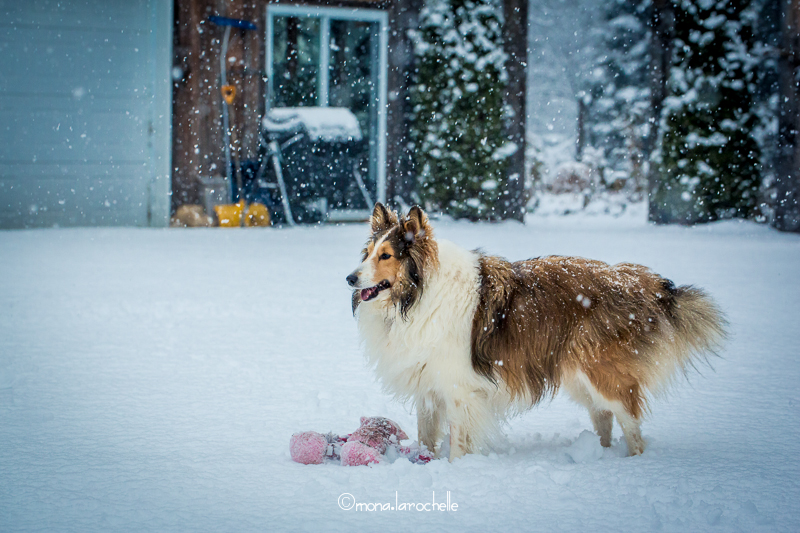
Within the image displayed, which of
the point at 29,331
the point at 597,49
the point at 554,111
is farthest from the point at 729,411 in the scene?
the point at 554,111

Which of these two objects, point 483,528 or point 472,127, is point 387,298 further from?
point 472,127

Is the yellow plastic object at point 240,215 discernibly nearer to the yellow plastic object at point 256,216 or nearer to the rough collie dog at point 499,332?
the yellow plastic object at point 256,216

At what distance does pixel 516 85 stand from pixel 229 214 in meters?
5.21

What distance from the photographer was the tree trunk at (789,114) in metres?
10.8

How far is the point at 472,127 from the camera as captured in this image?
11531mm

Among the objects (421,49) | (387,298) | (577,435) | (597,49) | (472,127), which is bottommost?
(577,435)

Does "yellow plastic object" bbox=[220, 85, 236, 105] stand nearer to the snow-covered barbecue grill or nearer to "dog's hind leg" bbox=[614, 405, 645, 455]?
the snow-covered barbecue grill

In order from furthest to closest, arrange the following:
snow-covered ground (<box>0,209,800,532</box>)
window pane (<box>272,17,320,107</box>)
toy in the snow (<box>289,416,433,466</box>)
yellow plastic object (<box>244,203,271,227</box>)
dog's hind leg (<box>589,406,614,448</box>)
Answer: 1. window pane (<box>272,17,320,107</box>)
2. yellow plastic object (<box>244,203,271,227</box>)
3. dog's hind leg (<box>589,406,614,448</box>)
4. toy in the snow (<box>289,416,433,466</box>)
5. snow-covered ground (<box>0,209,800,532</box>)

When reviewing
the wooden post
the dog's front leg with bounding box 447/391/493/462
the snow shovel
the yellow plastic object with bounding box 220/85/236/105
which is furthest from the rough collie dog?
the wooden post

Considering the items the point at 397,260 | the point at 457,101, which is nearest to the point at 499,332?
the point at 397,260

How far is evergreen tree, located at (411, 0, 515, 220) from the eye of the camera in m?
11.5

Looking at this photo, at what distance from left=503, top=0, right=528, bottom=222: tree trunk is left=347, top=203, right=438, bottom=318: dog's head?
9.08 metres

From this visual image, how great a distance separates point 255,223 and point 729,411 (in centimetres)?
844

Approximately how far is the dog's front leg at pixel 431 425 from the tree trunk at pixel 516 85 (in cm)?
907
